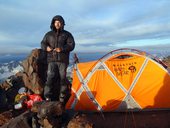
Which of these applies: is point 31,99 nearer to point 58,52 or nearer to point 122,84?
point 58,52

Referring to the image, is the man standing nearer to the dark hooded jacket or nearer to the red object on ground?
the dark hooded jacket

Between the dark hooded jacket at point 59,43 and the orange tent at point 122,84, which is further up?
the dark hooded jacket at point 59,43

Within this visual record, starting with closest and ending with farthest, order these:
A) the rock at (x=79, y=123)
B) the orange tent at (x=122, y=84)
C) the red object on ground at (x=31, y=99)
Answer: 1. the rock at (x=79, y=123)
2. the red object on ground at (x=31, y=99)
3. the orange tent at (x=122, y=84)

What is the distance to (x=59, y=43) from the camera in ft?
32.2

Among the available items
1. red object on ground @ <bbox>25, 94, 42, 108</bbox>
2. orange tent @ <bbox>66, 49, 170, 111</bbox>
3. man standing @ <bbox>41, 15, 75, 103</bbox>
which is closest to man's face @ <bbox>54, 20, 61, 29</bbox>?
man standing @ <bbox>41, 15, 75, 103</bbox>

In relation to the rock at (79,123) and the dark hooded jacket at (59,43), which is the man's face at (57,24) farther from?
the rock at (79,123)

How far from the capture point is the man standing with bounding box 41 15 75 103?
9.73m

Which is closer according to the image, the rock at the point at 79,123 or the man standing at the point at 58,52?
the rock at the point at 79,123

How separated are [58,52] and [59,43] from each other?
0.32 meters

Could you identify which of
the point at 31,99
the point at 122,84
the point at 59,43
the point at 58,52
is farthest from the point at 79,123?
the point at 122,84

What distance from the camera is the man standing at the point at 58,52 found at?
9734 millimetres

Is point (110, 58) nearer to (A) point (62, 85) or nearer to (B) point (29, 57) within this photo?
(A) point (62, 85)

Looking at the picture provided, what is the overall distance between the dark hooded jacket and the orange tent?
260cm

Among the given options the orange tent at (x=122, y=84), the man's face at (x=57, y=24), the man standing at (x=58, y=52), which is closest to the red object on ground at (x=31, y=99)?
the man standing at (x=58, y=52)
